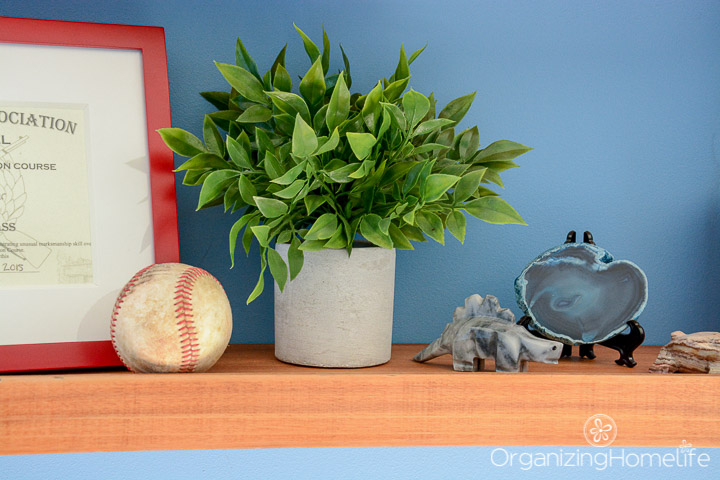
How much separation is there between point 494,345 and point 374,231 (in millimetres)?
161

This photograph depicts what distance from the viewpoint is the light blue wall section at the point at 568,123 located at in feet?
2.43

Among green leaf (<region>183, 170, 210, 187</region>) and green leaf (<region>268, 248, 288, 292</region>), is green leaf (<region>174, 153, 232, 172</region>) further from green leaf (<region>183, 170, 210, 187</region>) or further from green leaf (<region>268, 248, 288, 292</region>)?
green leaf (<region>268, 248, 288, 292</region>)

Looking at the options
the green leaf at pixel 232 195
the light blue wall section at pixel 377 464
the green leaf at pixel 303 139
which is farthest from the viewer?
the light blue wall section at pixel 377 464

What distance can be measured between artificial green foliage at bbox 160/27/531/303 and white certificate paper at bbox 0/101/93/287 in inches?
4.5

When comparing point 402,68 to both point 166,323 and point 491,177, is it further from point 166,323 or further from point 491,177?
point 166,323

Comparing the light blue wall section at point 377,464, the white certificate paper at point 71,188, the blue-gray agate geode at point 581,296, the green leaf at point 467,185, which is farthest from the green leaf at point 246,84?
the light blue wall section at point 377,464

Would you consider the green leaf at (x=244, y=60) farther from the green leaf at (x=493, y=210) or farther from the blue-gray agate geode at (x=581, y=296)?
the blue-gray agate geode at (x=581, y=296)

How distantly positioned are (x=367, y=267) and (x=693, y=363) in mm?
340

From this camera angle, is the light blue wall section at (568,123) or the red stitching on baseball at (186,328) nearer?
the red stitching on baseball at (186,328)

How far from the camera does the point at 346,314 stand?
58 centimetres

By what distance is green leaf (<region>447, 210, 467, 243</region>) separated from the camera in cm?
55

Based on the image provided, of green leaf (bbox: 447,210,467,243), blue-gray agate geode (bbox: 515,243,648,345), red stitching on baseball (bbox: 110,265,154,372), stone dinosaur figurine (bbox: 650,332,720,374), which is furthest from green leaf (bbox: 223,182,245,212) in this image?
stone dinosaur figurine (bbox: 650,332,720,374)

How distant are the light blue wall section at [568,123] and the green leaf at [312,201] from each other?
0.70 feet

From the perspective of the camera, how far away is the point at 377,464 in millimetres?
765
